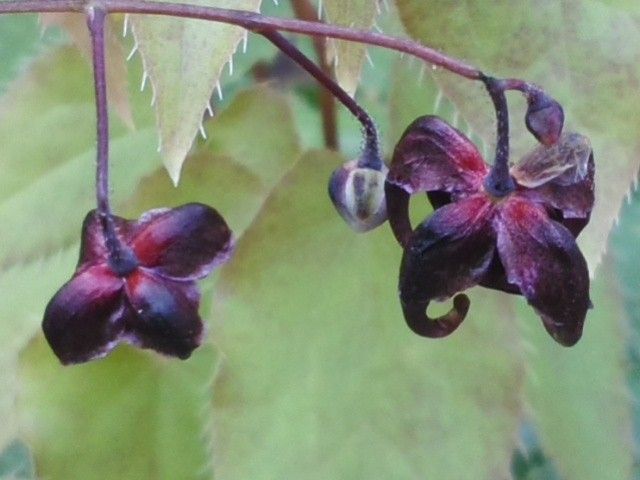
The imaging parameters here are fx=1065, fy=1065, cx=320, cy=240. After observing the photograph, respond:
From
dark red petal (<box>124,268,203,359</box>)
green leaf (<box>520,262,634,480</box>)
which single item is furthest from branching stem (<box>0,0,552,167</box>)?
green leaf (<box>520,262,634,480</box>)

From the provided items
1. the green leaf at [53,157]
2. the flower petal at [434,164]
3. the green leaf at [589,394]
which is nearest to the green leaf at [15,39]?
the green leaf at [53,157]

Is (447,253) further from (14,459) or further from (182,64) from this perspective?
(14,459)

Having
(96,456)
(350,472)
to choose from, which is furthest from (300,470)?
(96,456)

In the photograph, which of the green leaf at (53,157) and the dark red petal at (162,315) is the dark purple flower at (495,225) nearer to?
the dark red petal at (162,315)

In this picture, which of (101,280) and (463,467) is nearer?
(101,280)

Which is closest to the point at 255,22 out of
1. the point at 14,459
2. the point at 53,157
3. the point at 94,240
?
the point at 94,240

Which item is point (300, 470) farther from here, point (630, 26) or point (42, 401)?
point (630, 26)
